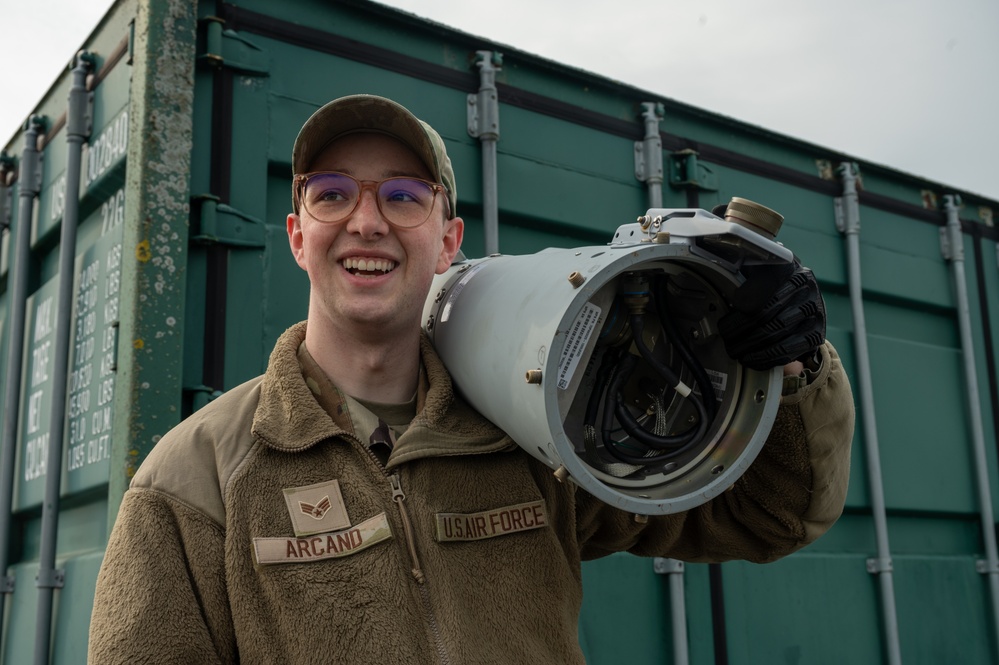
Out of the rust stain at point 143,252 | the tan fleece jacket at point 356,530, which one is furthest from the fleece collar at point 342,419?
the rust stain at point 143,252

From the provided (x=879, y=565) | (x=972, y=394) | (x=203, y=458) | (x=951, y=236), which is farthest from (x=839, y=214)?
(x=203, y=458)

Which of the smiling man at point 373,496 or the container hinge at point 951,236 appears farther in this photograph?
the container hinge at point 951,236

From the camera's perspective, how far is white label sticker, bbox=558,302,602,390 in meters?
Result: 1.48

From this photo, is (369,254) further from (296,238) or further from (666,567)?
(666,567)

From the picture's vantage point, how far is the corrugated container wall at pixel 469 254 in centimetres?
244

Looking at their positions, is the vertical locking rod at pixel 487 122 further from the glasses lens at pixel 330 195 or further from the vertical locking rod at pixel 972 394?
the vertical locking rod at pixel 972 394

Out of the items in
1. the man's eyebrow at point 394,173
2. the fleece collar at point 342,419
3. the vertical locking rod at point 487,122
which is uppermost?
the vertical locking rod at point 487,122

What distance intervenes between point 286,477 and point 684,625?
1786 mm

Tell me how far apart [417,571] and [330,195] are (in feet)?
2.22

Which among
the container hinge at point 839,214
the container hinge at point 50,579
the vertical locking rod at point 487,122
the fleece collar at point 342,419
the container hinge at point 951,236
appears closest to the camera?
the fleece collar at point 342,419

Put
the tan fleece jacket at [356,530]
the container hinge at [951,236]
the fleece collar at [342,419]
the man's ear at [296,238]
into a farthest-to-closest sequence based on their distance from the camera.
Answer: the container hinge at [951,236], the man's ear at [296,238], the fleece collar at [342,419], the tan fleece jacket at [356,530]

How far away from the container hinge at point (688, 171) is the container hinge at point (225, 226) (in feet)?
4.94

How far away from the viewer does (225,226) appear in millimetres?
2475

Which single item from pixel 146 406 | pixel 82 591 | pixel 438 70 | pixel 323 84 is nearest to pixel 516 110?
pixel 438 70
